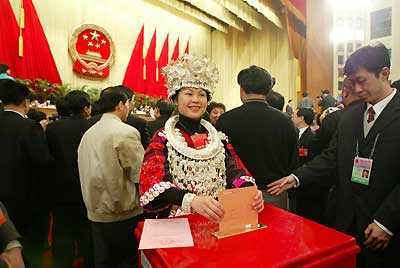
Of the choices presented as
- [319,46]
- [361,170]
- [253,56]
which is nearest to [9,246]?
[361,170]

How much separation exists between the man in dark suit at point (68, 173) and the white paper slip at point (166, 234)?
5.13ft

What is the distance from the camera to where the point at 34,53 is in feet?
20.7

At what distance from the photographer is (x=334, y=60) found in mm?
6867

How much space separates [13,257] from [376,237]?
142cm

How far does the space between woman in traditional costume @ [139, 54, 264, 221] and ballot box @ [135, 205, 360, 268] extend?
0.81 feet

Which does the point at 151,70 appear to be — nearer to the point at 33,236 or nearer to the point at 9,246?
the point at 33,236

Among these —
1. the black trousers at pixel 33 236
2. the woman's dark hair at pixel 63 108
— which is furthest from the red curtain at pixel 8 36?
the black trousers at pixel 33 236

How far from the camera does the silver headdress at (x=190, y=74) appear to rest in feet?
4.51

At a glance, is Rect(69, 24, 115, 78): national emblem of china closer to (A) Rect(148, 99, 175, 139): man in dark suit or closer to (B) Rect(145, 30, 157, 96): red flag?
(B) Rect(145, 30, 157, 96): red flag

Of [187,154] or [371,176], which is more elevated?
[187,154]

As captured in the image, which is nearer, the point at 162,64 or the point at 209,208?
the point at 209,208

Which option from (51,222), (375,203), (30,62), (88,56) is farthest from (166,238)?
(88,56)

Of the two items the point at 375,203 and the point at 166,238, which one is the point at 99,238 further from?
the point at 375,203

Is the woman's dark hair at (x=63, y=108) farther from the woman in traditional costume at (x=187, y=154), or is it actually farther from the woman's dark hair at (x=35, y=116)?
the woman in traditional costume at (x=187, y=154)
